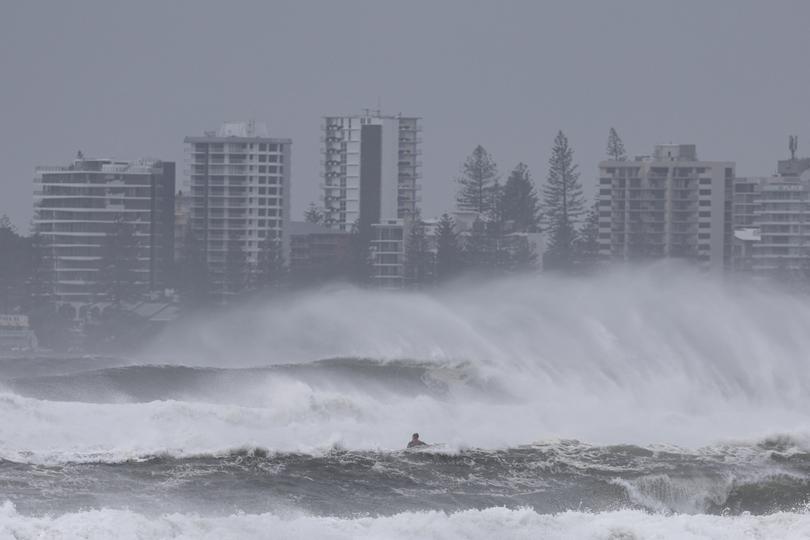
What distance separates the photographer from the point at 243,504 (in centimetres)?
2988

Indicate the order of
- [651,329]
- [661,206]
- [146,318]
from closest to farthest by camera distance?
Answer: [651,329] < [146,318] < [661,206]

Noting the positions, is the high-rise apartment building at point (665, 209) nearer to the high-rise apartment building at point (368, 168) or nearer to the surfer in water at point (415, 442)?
the high-rise apartment building at point (368, 168)

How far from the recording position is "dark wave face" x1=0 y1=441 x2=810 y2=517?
30.1 metres

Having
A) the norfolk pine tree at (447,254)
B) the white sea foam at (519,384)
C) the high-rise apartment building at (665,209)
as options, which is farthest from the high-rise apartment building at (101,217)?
the white sea foam at (519,384)

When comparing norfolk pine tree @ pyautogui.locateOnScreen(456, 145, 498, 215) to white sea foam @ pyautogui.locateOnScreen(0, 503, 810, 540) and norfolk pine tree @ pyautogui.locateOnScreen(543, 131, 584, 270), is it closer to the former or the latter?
norfolk pine tree @ pyautogui.locateOnScreen(543, 131, 584, 270)

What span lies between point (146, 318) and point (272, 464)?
79593mm

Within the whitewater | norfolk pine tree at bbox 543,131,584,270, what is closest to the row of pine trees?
norfolk pine tree at bbox 543,131,584,270

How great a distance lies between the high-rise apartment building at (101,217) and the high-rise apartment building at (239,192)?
397cm

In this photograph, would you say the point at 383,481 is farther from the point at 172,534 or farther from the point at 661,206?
the point at 661,206

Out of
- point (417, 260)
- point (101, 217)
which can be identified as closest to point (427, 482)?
point (417, 260)

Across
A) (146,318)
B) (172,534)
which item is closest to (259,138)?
(146,318)

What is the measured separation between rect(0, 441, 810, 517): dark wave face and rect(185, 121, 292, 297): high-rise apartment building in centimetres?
9426

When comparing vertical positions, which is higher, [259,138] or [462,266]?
[259,138]

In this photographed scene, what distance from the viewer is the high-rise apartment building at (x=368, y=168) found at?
159 meters
